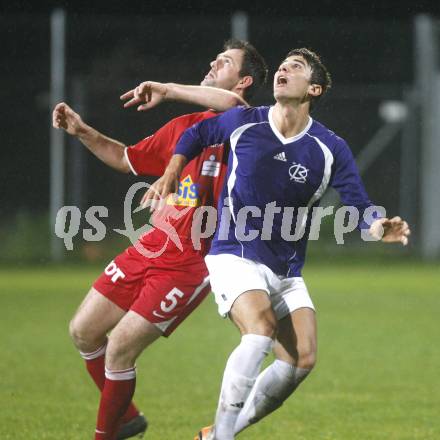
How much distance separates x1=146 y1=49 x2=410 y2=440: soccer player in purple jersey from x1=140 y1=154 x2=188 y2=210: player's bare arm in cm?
11

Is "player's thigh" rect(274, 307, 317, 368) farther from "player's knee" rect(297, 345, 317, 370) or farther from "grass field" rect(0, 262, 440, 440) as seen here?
"grass field" rect(0, 262, 440, 440)

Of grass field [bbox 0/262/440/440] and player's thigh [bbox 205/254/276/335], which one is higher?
player's thigh [bbox 205/254/276/335]

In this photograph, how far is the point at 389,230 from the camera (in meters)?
5.23

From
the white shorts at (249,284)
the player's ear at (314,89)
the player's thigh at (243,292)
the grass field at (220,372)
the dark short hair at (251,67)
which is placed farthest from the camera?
the grass field at (220,372)

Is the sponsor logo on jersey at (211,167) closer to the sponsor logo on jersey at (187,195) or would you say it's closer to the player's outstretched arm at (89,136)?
the sponsor logo on jersey at (187,195)

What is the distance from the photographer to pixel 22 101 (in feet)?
60.6

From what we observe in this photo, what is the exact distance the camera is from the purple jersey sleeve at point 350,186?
531 cm

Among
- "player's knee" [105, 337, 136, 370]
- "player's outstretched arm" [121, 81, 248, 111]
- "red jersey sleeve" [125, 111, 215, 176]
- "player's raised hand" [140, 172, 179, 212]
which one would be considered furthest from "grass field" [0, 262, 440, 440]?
"player's outstretched arm" [121, 81, 248, 111]

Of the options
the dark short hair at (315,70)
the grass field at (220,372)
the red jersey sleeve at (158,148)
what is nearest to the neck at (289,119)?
the dark short hair at (315,70)

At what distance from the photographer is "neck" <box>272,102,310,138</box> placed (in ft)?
17.7

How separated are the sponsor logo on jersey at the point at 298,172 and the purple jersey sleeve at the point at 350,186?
0.64 ft

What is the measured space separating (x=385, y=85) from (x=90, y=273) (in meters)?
7.14

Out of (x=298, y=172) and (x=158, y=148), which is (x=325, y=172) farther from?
(x=158, y=148)

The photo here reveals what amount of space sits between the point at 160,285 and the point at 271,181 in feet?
2.81
